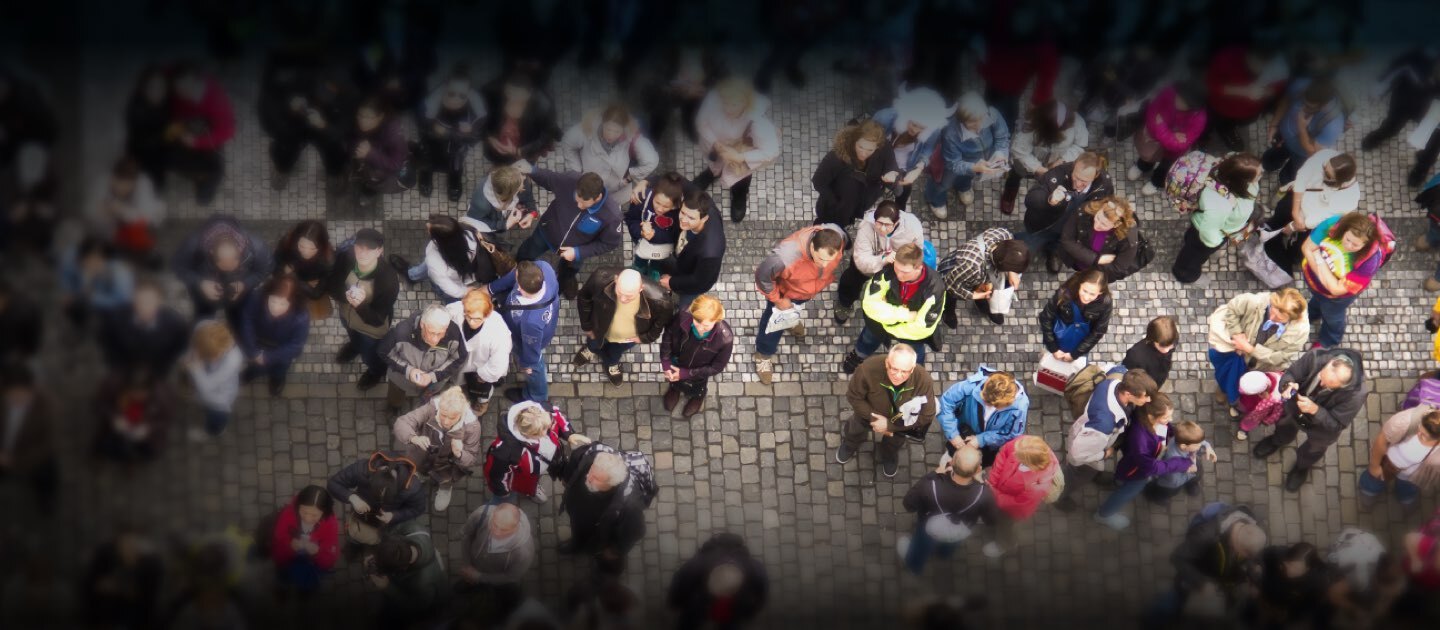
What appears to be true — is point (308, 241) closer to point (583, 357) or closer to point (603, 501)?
point (583, 357)

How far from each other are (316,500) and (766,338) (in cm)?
364

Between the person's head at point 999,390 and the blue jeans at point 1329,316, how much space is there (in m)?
3.10

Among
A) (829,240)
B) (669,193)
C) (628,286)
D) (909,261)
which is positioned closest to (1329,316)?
(909,261)

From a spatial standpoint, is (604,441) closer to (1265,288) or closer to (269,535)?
(269,535)

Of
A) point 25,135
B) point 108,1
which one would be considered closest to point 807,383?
point 25,135

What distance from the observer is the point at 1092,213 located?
8336 millimetres

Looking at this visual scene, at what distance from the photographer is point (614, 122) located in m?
8.33

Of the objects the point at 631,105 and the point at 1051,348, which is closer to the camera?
the point at 1051,348

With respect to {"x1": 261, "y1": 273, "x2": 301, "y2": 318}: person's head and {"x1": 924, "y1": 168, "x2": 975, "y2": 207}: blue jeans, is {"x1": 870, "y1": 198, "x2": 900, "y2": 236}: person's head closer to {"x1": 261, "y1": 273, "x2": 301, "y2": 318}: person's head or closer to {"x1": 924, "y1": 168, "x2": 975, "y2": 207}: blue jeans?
{"x1": 924, "y1": 168, "x2": 975, "y2": 207}: blue jeans

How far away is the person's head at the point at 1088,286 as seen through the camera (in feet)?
25.8

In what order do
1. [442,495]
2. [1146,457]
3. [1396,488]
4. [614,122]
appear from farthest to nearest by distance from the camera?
[1396,488] → [442,495] → [614,122] → [1146,457]

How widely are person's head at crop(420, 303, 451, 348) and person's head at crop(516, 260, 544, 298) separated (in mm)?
573

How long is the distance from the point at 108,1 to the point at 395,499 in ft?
18.3

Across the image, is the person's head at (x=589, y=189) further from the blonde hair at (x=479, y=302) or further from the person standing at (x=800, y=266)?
the person standing at (x=800, y=266)
